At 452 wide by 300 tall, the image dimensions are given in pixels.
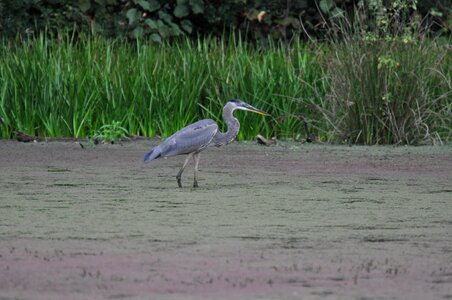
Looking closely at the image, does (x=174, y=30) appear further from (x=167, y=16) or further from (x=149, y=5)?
(x=149, y=5)

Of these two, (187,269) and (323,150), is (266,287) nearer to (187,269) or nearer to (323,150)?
(187,269)

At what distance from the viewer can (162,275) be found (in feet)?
12.8

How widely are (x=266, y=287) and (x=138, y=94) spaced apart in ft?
20.7

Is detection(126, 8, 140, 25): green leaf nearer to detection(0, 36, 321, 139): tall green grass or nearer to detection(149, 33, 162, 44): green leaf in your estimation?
detection(149, 33, 162, 44): green leaf

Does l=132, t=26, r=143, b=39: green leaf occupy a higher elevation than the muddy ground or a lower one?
lower

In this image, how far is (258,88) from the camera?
10.1 m

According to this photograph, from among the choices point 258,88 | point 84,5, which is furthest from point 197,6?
point 258,88

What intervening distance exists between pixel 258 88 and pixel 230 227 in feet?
16.7

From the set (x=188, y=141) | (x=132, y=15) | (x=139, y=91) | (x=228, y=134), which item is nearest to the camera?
(x=188, y=141)

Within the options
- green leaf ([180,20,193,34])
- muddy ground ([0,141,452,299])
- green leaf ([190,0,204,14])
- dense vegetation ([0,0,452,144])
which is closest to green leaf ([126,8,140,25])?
green leaf ([180,20,193,34])

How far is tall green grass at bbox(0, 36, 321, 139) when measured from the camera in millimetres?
9836

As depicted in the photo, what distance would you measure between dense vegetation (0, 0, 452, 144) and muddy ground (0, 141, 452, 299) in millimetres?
737

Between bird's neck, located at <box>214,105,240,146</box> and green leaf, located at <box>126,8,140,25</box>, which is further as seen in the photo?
green leaf, located at <box>126,8,140,25</box>

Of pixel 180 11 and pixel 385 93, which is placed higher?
pixel 385 93
